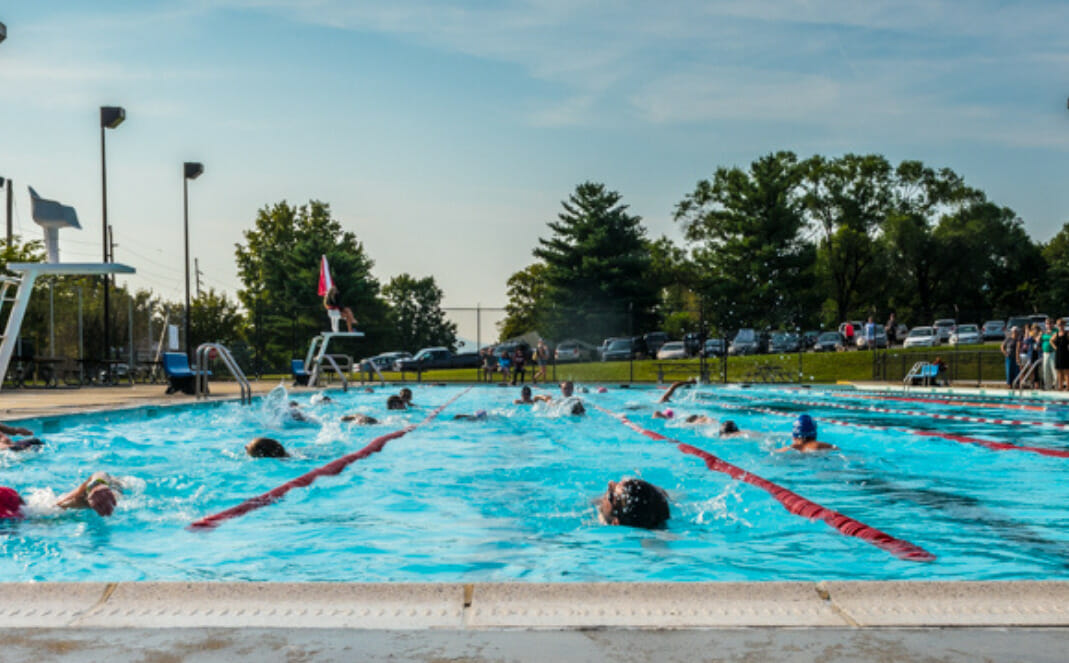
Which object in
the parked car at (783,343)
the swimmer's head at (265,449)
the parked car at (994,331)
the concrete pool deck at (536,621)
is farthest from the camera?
the parked car at (783,343)

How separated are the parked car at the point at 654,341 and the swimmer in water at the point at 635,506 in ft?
140

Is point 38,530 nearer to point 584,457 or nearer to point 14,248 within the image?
point 584,457

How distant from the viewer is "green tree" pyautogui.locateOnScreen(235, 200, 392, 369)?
48344 mm

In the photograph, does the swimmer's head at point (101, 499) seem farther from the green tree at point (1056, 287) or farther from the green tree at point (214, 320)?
the green tree at point (1056, 287)

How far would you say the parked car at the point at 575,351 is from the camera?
42.6 m

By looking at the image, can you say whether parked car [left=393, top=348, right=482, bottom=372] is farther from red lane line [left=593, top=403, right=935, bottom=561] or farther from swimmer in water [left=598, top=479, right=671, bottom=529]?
swimmer in water [left=598, top=479, right=671, bottom=529]

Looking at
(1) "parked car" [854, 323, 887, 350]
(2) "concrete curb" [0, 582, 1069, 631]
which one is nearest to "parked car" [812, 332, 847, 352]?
(1) "parked car" [854, 323, 887, 350]

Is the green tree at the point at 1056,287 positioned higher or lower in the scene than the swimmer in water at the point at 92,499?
higher

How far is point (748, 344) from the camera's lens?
45.4 meters

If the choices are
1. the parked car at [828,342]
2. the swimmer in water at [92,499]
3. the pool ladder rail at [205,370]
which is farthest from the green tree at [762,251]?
the swimmer in water at [92,499]

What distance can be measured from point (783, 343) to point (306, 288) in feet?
85.9

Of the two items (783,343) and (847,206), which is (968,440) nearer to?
(783,343)

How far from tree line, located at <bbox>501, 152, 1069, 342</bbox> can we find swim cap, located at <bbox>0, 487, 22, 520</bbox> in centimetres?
4309

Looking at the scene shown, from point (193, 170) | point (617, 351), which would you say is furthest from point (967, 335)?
point (193, 170)
